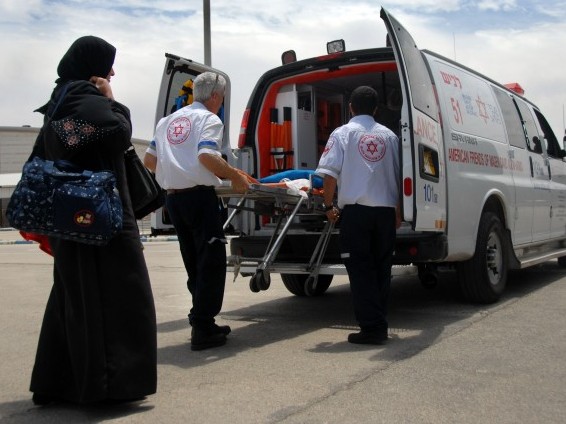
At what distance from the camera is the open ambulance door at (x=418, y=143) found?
16.8ft

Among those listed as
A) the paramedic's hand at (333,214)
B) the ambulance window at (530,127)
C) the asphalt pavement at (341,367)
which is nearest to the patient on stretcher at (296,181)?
the paramedic's hand at (333,214)

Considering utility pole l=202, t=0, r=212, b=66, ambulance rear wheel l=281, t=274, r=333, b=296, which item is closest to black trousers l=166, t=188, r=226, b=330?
ambulance rear wheel l=281, t=274, r=333, b=296

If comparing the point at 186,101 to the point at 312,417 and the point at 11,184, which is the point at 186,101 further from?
the point at 11,184

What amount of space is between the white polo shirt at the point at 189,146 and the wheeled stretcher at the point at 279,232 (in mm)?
456

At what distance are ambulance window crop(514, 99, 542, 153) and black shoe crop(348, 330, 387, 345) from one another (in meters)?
3.79

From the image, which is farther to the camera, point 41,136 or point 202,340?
point 202,340

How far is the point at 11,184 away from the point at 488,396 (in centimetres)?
4920

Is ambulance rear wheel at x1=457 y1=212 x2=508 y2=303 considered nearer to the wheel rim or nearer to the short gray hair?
the wheel rim

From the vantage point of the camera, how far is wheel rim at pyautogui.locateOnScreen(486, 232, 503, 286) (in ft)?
21.2

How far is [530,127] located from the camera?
314 inches

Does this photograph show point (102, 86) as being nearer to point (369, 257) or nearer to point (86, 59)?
point (86, 59)

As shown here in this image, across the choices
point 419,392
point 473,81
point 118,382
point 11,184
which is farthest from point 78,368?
point 11,184

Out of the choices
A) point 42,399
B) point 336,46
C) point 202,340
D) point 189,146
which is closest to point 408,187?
point 189,146

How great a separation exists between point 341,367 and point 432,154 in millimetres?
1950
